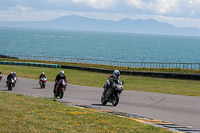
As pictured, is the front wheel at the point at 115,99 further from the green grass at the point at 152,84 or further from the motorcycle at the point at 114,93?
the green grass at the point at 152,84

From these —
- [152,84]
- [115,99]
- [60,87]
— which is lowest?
[152,84]

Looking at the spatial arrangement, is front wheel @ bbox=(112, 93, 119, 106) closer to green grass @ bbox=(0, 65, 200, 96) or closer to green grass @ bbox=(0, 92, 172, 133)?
green grass @ bbox=(0, 92, 172, 133)

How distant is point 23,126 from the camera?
9570 mm

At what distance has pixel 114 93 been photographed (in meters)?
17.6

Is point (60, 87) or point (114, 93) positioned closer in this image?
point (114, 93)

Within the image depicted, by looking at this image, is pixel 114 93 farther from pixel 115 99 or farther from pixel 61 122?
pixel 61 122

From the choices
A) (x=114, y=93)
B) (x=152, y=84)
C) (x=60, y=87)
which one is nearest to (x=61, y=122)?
(x=114, y=93)

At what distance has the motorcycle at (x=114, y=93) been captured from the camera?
55.5 feet

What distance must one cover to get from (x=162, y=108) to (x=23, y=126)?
8.77m

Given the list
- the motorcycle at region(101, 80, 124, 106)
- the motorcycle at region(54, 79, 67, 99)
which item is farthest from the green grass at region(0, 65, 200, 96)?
the motorcycle at region(101, 80, 124, 106)

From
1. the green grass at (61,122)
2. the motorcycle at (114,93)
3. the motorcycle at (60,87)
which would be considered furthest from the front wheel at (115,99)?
the green grass at (61,122)

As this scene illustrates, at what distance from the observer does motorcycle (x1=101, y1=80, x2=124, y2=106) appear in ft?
55.5

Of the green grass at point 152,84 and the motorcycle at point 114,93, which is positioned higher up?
the motorcycle at point 114,93

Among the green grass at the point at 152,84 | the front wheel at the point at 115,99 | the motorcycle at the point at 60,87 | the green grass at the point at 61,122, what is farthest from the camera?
the green grass at the point at 152,84
